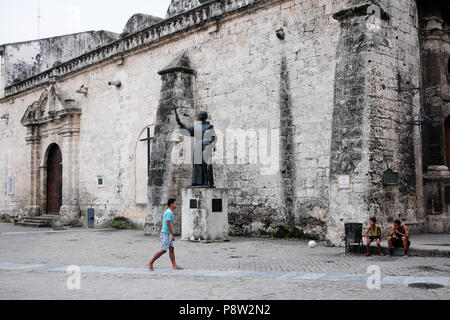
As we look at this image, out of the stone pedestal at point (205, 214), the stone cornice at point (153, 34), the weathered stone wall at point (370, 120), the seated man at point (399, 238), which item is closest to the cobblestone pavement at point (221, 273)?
the seated man at point (399, 238)

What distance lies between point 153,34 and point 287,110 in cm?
625

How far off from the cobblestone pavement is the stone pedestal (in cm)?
49

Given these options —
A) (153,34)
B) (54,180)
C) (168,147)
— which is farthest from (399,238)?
(54,180)

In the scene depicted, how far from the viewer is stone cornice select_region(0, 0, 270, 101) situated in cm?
1385

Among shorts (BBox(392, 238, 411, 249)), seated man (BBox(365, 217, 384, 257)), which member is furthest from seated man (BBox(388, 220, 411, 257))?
seated man (BBox(365, 217, 384, 257))

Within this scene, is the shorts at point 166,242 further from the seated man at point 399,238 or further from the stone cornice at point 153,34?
the stone cornice at point 153,34

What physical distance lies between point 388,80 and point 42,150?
16.3 metres

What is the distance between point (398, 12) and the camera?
1117cm

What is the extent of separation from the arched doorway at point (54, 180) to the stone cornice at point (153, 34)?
3208mm

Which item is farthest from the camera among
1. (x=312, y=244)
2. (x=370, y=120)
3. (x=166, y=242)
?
(x=312, y=244)

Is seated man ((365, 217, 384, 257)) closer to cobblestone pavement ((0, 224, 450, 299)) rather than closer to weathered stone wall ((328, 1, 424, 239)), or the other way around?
cobblestone pavement ((0, 224, 450, 299))

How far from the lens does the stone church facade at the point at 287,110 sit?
33.6ft

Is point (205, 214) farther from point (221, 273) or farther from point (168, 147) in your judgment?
point (221, 273)

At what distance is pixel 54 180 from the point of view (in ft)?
70.6
